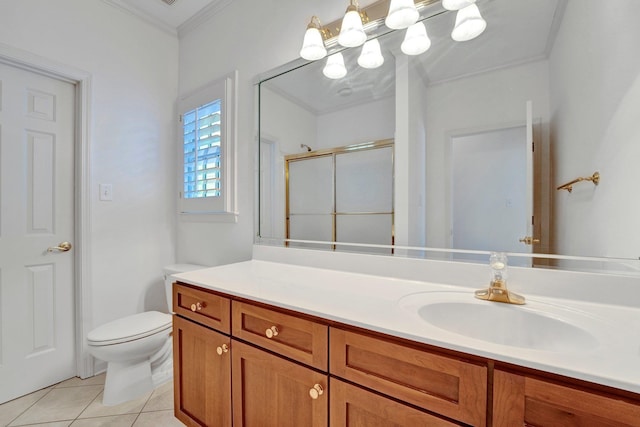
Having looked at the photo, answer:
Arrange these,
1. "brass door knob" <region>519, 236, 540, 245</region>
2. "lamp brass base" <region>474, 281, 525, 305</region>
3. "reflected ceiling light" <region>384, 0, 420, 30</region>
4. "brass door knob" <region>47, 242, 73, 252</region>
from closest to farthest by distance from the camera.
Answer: "lamp brass base" <region>474, 281, 525, 305</region> < "brass door knob" <region>519, 236, 540, 245</region> < "reflected ceiling light" <region>384, 0, 420, 30</region> < "brass door knob" <region>47, 242, 73, 252</region>

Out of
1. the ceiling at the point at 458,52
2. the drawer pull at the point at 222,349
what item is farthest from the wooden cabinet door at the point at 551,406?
the ceiling at the point at 458,52

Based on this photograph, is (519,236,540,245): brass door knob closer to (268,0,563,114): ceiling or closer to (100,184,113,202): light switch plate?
(268,0,563,114): ceiling

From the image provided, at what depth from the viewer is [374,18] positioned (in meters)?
1.25

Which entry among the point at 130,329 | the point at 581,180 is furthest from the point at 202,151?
the point at 581,180

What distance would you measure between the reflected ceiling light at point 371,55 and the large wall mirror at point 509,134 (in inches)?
1.2

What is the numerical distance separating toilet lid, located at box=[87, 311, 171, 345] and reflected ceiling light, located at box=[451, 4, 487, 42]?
82.2 inches

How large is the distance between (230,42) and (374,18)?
43.6 inches

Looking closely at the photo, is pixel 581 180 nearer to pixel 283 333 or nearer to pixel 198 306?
pixel 283 333

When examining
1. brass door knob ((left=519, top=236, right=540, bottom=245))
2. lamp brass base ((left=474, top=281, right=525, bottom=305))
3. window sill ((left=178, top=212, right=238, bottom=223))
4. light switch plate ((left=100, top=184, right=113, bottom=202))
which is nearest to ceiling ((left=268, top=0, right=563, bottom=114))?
brass door knob ((left=519, top=236, right=540, bottom=245))

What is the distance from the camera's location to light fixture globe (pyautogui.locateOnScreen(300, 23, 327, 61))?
1.35m

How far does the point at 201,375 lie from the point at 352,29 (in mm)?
1640

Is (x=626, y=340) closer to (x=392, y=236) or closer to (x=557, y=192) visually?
(x=557, y=192)

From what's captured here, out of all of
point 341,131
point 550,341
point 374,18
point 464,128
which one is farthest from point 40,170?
point 550,341

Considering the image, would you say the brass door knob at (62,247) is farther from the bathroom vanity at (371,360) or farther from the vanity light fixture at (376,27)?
the vanity light fixture at (376,27)
